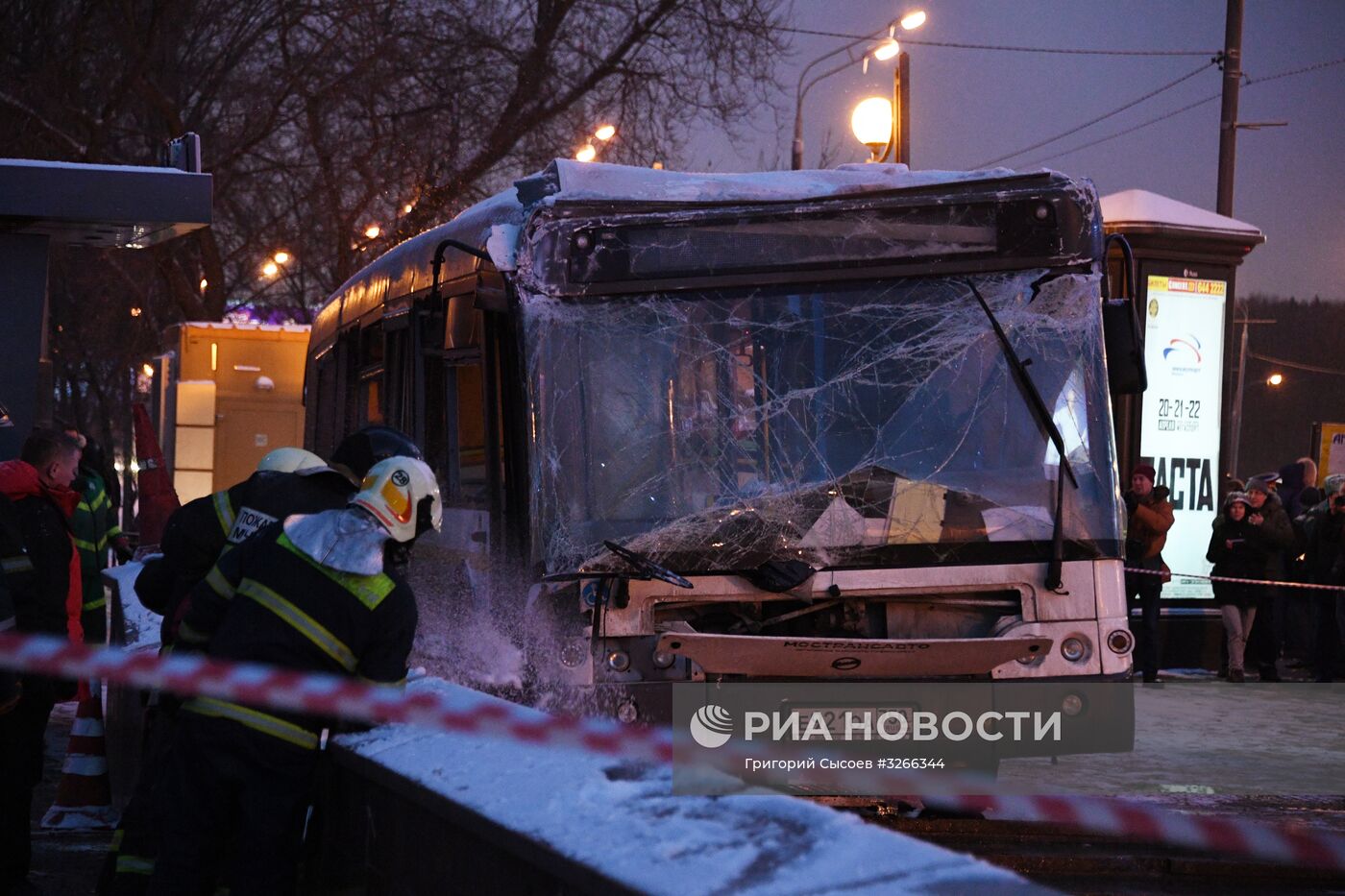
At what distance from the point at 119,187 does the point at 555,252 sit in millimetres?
4347

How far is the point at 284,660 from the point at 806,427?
3097 millimetres

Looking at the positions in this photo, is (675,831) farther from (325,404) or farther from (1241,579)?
(1241,579)

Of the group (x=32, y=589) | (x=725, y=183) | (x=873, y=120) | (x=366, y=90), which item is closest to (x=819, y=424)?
(x=725, y=183)

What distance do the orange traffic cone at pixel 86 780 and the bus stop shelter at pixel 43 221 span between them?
2.62m

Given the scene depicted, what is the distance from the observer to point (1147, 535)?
1438cm

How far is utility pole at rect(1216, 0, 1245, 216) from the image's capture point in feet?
60.3

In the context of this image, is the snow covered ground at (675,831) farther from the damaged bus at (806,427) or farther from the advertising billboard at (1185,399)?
the advertising billboard at (1185,399)

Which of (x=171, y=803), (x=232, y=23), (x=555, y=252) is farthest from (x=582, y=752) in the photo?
(x=232, y=23)

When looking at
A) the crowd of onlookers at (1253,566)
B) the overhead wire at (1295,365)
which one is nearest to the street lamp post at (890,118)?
the crowd of onlookers at (1253,566)

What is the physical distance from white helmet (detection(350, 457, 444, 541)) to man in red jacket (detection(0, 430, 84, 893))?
6.83 feet

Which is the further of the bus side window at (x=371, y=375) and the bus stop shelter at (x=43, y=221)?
the bus stop shelter at (x=43, y=221)

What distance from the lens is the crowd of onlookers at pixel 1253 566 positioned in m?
14.4

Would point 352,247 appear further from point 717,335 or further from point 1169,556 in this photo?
point 717,335

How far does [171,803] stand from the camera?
446 cm
